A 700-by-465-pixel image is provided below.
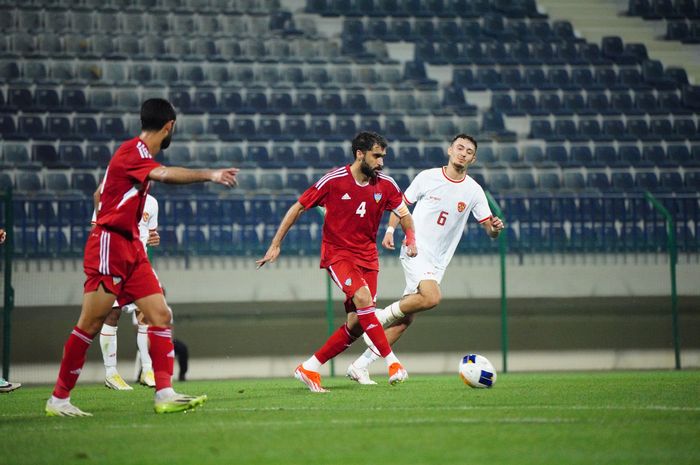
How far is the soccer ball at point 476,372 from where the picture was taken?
309 inches

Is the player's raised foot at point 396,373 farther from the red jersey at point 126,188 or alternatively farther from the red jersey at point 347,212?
the red jersey at point 126,188

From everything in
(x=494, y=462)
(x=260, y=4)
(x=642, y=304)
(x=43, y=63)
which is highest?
(x=260, y=4)

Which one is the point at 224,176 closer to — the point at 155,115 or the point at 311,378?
the point at 155,115

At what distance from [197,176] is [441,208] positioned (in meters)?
3.99

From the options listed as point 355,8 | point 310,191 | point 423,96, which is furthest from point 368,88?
point 310,191

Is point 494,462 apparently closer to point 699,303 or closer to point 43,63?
point 699,303

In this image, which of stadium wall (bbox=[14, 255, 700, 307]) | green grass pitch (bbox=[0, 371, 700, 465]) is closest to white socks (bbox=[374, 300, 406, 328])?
green grass pitch (bbox=[0, 371, 700, 465])

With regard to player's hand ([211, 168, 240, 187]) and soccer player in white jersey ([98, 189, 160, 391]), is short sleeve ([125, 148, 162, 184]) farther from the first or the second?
soccer player in white jersey ([98, 189, 160, 391])

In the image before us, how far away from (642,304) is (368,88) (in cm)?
862

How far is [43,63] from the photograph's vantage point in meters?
19.9

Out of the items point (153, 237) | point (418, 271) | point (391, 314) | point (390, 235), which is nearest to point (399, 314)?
point (391, 314)

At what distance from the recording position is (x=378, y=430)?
5.11 metres

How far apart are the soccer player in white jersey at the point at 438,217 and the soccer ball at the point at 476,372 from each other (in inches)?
38.4

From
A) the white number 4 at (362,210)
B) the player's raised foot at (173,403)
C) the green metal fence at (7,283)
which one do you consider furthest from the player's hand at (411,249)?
the green metal fence at (7,283)
